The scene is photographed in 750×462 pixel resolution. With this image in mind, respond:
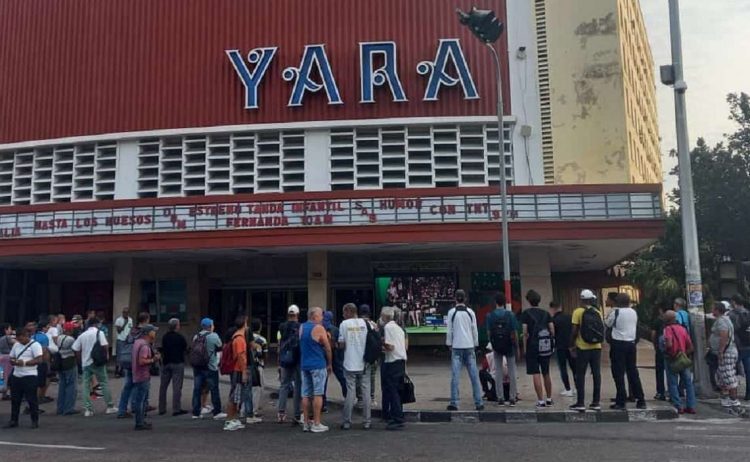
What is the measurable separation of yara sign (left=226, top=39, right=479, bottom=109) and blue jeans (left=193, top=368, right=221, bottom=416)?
38.7 ft

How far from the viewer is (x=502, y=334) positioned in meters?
11.1

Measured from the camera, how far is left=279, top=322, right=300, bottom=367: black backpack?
1038 cm

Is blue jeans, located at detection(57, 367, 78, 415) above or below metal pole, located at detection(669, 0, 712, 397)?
below

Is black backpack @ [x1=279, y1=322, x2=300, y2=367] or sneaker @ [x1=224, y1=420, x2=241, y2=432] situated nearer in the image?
sneaker @ [x1=224, y1=420, x2=241, y2=432]

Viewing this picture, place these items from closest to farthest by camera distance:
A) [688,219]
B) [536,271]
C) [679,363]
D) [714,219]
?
[679,363] → [688,219] → [536,271] → [714,219]

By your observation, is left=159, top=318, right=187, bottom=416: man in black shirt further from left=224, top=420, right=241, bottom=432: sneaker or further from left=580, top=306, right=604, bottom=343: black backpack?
left=580, top=306, right=604, bottom=343: black backpack

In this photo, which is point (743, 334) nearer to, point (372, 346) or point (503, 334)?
point (503, 334)

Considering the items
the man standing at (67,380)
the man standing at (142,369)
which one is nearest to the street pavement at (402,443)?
the man standing at (142,369)

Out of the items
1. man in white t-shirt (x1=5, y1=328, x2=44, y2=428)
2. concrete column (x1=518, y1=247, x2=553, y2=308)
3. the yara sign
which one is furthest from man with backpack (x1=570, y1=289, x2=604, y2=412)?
the yara sign

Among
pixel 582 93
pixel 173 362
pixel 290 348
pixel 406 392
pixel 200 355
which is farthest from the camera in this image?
pixel 582 93

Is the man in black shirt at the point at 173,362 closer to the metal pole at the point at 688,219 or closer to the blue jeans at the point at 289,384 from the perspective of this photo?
the blue jeans at the point at 289,384

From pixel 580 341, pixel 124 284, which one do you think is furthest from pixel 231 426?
pixel 124 284

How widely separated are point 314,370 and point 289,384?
1.33m

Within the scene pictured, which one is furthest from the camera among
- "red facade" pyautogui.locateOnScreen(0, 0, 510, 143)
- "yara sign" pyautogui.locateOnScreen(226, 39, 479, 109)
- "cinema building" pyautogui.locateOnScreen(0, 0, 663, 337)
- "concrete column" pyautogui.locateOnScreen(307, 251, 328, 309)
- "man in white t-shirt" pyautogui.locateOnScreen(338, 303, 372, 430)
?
"red facade" pyautogui.locateOnScreen(0, 0, 510, 143)
